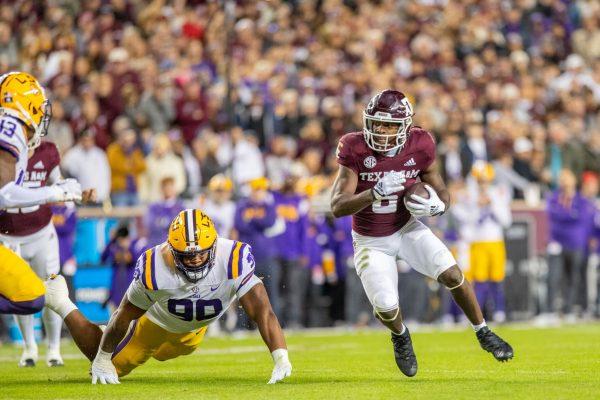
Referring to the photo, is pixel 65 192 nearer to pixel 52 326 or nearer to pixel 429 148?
pixel 429 148

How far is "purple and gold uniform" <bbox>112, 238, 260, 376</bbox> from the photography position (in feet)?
27.2

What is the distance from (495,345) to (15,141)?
338 cm

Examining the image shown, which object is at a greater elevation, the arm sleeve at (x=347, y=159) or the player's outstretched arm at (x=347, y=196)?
the arm sleeve at (x=347, y=159)

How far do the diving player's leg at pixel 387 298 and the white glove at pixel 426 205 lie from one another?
51 centimetres

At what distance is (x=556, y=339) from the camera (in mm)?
13414

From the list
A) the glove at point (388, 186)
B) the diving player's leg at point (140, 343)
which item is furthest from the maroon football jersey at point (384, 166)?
the diving player's leg at point (140, 343)

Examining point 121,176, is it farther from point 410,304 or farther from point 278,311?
point 410,304

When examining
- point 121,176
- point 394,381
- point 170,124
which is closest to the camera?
point 394,381

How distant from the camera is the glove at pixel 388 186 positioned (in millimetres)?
8266

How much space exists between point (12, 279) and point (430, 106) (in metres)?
11.2

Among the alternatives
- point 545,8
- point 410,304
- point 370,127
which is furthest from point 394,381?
point 545,8

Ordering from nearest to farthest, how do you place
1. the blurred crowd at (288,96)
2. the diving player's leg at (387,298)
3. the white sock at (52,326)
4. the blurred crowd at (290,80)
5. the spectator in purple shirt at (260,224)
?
1. the diving player's leg at (387,298)
2. the white sock at (52,326)
3. the spectator in purple shirt at (260,224)
4. the blurred crowd at (288,96)
5. the blurred crowd at (290,80)

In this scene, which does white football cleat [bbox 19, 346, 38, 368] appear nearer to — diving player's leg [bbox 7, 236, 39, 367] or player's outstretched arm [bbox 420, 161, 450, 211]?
diving player's leg [bbox 7, 236, 39, 367]

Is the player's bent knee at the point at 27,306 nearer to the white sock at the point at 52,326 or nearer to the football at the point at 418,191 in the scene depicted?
the football at the point at 418,191
